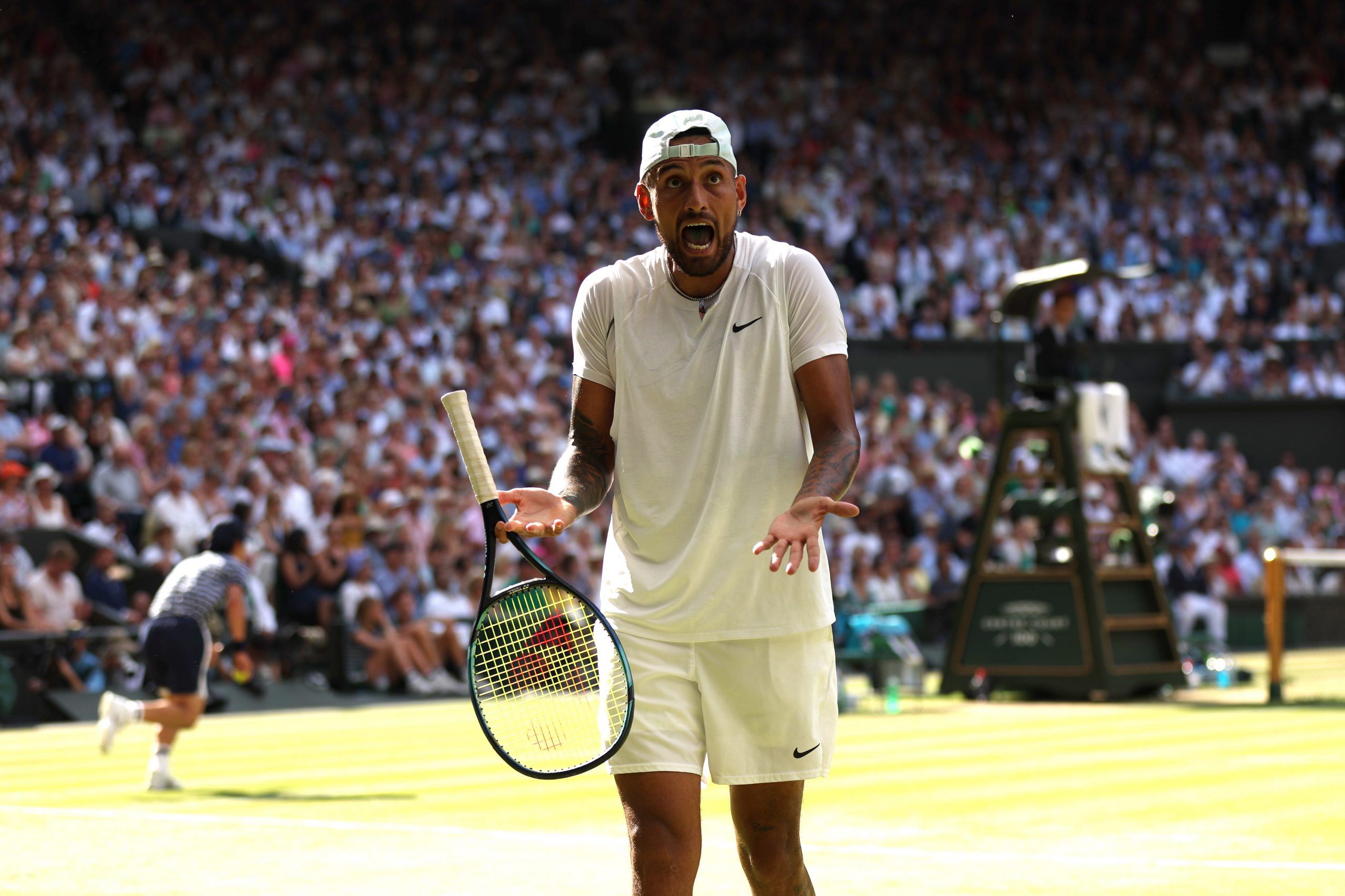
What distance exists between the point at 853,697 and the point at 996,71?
21.0 meters

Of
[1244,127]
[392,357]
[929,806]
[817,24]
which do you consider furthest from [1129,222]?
[929,806]

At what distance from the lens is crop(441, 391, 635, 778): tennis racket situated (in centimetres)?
437

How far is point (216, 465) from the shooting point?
17734 mm

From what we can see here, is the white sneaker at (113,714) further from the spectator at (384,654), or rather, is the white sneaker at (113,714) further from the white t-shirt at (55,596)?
the spectator at (384,654)

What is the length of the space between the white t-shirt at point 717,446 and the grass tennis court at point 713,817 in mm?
2651

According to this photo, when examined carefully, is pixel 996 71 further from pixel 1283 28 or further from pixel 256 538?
pixel 256 538

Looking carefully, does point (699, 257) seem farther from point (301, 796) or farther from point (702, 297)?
point (301, 796)

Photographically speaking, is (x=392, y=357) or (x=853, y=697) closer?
(x=853, y=697)

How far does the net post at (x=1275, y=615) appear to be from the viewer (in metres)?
15.2

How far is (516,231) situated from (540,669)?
21466 millimetres

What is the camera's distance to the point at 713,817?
9.09 meters

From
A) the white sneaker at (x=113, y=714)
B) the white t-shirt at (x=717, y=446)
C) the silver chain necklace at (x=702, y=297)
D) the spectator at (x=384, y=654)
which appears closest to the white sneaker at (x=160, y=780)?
the white sneaker at (x=113, y=714)

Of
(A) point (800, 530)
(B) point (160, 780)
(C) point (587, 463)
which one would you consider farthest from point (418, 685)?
(A) point (800, 530)

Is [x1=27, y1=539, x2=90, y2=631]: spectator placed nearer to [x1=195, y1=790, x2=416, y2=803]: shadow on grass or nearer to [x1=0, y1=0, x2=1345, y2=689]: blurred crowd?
[x1=0, y1=0, x2=1345, y2=689]: blurred crowd
